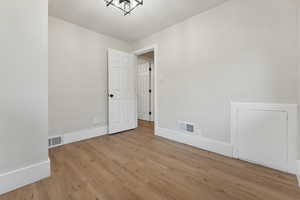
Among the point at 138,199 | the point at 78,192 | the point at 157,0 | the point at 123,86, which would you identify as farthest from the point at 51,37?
the point at 138,199

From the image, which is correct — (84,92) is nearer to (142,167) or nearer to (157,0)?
(142,167)

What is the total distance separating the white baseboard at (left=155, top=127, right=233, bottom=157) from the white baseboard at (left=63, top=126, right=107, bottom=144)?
131cm

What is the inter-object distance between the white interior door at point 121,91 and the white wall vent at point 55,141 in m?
0.95

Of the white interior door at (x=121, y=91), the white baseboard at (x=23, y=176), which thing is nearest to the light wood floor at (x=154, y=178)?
the white baseboard at (x=23, y=176)

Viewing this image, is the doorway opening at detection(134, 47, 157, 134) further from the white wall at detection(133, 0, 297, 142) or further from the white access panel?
the white access panel

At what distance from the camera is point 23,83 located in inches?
52.1

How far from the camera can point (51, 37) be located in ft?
7.61

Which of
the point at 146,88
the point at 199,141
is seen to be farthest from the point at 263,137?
the point at 146,88

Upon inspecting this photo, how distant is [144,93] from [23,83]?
12.0 feet

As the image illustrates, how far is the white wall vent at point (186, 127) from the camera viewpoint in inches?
94.6

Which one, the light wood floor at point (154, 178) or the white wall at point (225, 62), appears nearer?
the light wood floor at point (154, 178)

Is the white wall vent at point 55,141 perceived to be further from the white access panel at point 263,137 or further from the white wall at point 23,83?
the white access panel at point 263,137

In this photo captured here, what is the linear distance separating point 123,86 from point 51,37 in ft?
5.43

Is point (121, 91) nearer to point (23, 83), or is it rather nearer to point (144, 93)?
point (144, 93)
